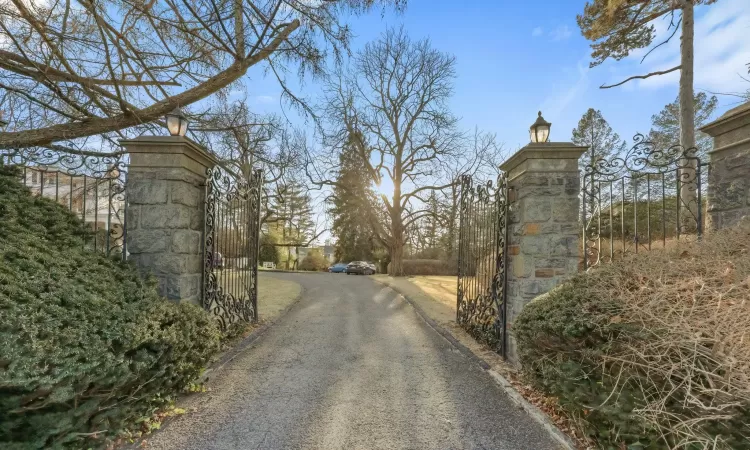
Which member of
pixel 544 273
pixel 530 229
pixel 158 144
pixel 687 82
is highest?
pixel 687 82

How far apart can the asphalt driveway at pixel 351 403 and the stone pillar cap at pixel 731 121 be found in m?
3.63

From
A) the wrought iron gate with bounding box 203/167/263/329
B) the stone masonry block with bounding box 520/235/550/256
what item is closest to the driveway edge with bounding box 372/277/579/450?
the stone masonry block with bounding box 520/235/550/256

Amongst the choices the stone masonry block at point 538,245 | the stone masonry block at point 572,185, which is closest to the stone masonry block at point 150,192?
the stone masonry block at point 538,245

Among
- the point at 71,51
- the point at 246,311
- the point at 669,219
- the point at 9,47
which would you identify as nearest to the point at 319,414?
the point at 246,311

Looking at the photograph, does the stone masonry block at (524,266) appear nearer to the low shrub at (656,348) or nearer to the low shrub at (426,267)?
the low shrub at (656,348)

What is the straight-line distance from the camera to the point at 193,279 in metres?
3.99

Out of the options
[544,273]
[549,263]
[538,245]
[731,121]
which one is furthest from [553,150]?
[731,121]

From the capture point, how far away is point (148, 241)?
365 cm

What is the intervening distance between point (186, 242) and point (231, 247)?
1424 millimetres

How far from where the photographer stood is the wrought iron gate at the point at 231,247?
4.37 m

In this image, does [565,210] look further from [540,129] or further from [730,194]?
[730,194]

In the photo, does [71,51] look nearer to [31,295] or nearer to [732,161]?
[31,295]

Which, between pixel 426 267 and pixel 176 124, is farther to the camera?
pixel 426 267

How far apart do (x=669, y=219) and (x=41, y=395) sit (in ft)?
42.1
